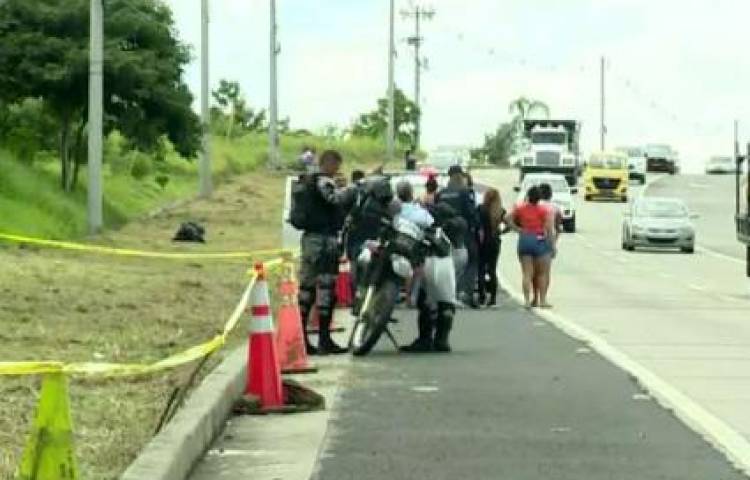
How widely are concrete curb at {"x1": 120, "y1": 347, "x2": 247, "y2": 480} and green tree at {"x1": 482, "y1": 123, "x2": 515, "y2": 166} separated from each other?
14003cm

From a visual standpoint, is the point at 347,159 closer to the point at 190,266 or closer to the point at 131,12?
the point at 131,12

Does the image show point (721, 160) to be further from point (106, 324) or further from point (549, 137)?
point (106, 324)

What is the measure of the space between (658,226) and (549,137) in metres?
33.0

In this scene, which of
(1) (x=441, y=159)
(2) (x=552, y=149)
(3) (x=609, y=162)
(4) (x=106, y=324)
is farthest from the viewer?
(1) (x=441, y=159)

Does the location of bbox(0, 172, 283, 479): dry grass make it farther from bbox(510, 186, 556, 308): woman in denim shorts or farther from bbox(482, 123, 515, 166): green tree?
bbox(482, 123, 515, 166): green tree

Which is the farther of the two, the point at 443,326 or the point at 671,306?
the point at 671,306

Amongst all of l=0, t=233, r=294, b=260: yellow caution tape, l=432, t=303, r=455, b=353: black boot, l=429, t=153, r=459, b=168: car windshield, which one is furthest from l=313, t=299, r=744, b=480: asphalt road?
l=429, t=153, r=459, b=168: car windshield

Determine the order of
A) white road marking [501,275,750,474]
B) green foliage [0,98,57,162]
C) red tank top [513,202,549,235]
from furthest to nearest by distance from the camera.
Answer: green foliage [0,98,57,162]
red tank top [513,202,549,235]
white road marking [501,275,750,474]

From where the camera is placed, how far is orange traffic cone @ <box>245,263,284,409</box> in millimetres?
12547

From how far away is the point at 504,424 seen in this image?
12344 mm

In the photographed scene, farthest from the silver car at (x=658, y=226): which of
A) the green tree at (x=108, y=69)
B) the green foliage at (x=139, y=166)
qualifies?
the green foliage at (x=139, y=166)

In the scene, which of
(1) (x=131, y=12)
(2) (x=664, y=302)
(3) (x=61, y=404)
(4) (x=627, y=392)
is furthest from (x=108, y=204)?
(3) (x=61, y=404)

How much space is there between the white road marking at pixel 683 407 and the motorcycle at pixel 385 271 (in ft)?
6.94

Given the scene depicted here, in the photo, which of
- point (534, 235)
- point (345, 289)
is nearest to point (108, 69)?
point (534, 235)
